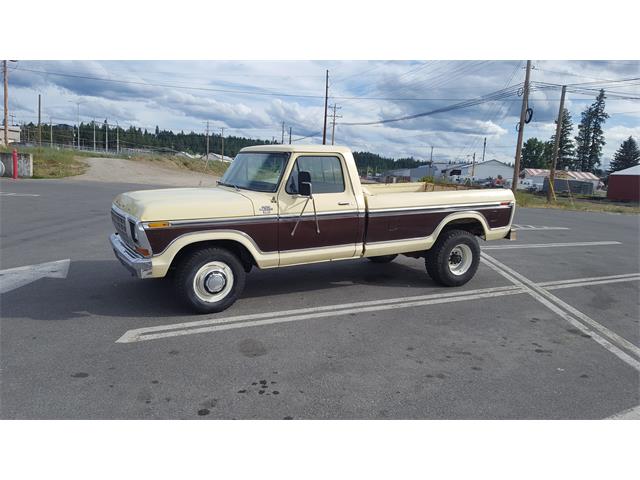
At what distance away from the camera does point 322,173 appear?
243 inches

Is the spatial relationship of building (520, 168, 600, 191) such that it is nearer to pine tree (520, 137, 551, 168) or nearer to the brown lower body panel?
pine tree (520, 137, 551, 168)

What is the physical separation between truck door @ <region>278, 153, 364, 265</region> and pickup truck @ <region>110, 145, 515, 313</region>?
0.01 metres

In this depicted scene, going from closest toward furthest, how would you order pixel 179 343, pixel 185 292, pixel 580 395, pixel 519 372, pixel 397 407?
pixel 397 407 → pixel 580 395 → pixel 519 372 → pixel 179 343 → pixel 185 292

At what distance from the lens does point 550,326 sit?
5.68 meters

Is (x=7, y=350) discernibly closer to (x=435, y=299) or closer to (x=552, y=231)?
(x=435, y=299)

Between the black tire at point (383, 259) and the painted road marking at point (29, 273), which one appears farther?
the black tire at point (383, 259)

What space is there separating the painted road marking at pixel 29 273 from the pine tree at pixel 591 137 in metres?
104

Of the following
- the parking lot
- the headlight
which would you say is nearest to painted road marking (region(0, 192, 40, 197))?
the parking lot

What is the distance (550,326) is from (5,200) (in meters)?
17.0

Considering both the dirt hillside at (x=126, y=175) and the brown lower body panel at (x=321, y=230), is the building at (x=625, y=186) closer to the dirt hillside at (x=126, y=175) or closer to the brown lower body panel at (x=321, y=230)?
the dirt hillside at (x=126, y=175)

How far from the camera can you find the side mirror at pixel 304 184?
5.66m

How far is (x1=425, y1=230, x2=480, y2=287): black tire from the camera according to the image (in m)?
7.02

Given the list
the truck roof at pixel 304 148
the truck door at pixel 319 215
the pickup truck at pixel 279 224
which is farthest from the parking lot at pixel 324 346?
the truck roof at pixel 304 148
